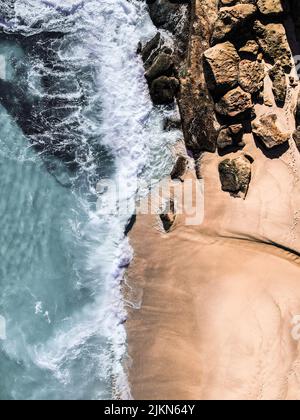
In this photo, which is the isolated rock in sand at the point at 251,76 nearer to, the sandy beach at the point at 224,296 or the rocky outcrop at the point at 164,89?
the sandy beach at the point at 224,296

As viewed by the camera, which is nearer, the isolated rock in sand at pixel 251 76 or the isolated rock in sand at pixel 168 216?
the isolated rock in sand at pixel 251 76

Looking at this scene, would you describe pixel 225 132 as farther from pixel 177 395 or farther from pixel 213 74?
pixel 177 395

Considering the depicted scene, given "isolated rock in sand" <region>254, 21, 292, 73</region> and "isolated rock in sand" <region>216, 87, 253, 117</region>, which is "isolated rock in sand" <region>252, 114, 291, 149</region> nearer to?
"isolated rock in sand" <region>216, 87, 253, 117</region>

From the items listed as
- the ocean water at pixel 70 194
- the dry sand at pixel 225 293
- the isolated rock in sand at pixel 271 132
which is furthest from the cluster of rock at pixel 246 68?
the ocean water at pixel 70 194

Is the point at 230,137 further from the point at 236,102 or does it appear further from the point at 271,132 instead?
the point at 271,132

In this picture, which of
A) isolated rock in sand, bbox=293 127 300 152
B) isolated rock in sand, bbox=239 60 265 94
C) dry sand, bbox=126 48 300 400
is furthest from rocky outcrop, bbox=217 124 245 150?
isolated rock in sand, bbox=293 127 300 152

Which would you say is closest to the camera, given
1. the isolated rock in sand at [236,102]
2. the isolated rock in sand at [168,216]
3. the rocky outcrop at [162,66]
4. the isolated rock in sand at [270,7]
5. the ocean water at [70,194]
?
the isolated rock in sand at [270,7]
